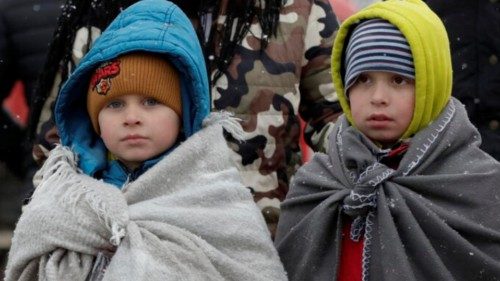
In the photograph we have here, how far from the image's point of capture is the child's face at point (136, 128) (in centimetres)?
404

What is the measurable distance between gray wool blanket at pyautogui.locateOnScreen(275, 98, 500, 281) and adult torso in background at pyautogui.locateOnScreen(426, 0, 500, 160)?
29.2 inches

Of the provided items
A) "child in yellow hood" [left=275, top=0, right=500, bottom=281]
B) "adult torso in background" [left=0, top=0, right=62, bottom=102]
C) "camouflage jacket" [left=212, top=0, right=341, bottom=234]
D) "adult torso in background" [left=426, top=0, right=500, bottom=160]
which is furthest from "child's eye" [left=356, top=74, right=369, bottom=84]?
"adult torso in background" [left=0, top=0, right=62, bottom=102]

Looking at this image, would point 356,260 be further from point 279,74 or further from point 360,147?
point 279,74

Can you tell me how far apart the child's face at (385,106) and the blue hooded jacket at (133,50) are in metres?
0.48

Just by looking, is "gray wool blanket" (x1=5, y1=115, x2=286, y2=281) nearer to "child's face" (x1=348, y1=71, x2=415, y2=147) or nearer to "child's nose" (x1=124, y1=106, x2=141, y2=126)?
"child's nose" (x1=124, y1=106, x2=141, y2=126)

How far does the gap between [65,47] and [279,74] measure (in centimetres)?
74

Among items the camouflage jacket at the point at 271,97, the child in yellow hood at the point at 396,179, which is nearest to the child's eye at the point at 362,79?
the child in yellow hood at the point at 396,179

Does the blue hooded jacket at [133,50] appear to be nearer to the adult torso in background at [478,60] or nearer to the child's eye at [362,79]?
the child's eye at [362,79]

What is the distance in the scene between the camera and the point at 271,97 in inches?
184

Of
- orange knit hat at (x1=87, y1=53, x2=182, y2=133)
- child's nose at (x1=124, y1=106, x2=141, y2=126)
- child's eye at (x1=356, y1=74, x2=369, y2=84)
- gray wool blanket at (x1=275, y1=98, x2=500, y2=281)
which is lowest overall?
gray wool blanket at (x1=275, y1=98, x2=500, y2=281)

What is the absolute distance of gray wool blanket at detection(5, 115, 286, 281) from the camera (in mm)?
3861

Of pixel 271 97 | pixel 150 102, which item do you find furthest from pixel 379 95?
pixel 150 102

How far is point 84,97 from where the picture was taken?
4297 mm

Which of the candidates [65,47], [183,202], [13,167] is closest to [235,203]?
[183,202]
